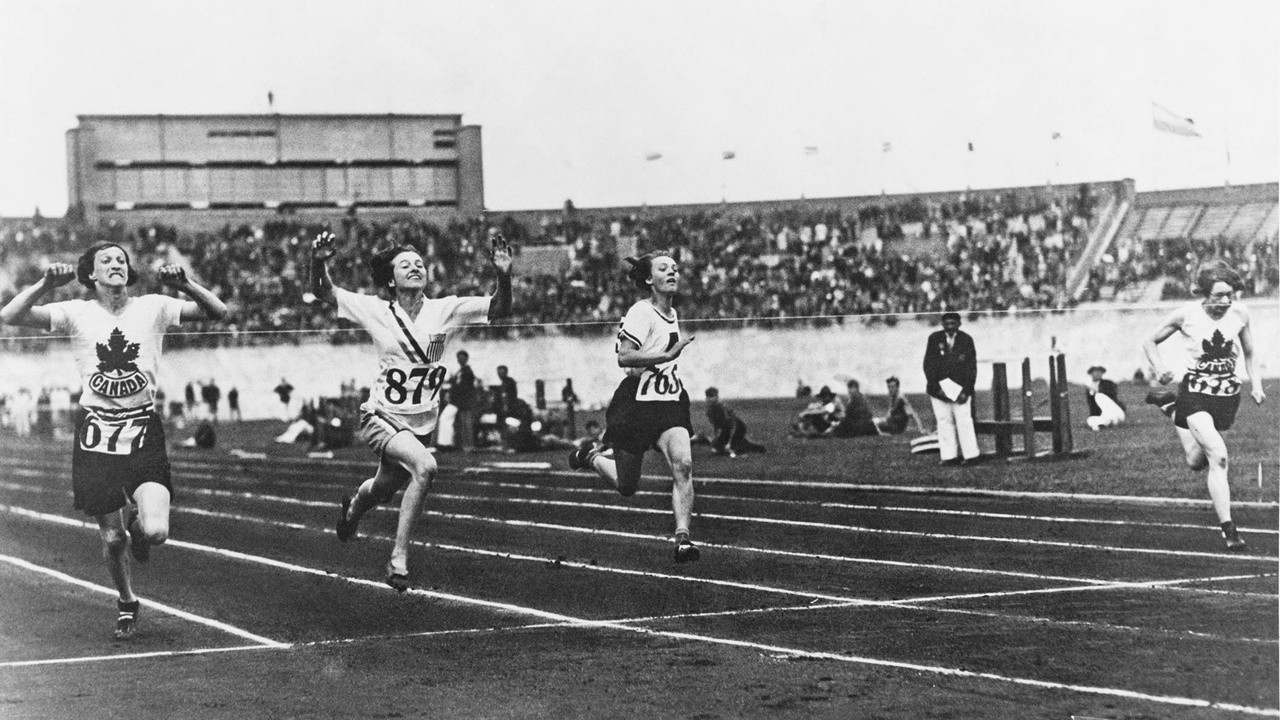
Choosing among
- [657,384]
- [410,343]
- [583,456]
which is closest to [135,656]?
[410,343]

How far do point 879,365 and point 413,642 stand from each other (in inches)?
376

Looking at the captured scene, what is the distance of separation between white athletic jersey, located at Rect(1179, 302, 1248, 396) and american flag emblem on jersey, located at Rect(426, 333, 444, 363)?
418 centimetres

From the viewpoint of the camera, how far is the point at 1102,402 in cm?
1426

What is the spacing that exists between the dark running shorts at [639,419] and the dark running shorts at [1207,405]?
2.88 metres

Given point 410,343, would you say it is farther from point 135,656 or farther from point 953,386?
point 953,386

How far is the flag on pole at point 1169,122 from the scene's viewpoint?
10148 millimetres

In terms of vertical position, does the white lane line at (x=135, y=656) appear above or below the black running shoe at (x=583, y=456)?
below

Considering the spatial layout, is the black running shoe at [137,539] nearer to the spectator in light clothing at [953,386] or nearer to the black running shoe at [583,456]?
the black running shoe at [583,456]

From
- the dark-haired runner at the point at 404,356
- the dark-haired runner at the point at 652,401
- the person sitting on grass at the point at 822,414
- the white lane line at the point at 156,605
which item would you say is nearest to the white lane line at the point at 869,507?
the dark-haired runner at the point at 652,401

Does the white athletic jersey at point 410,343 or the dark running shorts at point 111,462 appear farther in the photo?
the white athletic jersey at point 410,343

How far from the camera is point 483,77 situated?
29.0 ft

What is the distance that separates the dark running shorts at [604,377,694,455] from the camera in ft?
24.2

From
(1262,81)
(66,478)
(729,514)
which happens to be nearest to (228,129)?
(66,478)

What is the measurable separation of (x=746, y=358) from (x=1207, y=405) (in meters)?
6.43
